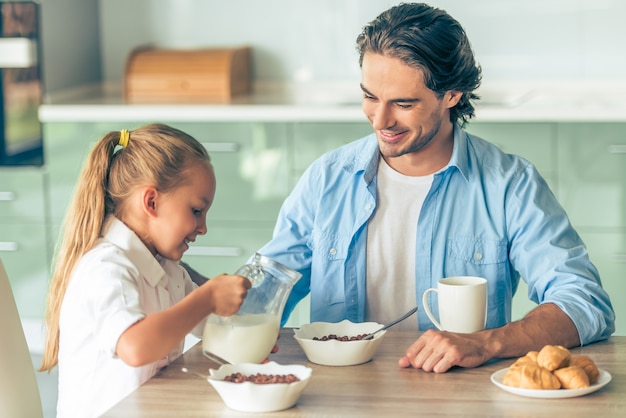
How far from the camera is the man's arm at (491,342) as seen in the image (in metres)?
1.56

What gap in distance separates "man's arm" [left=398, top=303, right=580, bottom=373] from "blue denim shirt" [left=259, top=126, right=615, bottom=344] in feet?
0.64

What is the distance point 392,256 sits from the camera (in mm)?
2062

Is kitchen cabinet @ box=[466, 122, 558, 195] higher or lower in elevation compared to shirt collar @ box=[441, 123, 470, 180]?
lower

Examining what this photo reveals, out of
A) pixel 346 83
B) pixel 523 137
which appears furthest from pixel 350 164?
pixel 346 83

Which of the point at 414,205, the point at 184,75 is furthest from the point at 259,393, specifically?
the point at 184,75

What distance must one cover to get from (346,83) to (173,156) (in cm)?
251

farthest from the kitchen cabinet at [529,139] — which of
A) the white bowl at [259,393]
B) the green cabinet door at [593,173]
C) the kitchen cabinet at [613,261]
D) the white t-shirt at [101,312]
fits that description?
the white bowl at [259,393]

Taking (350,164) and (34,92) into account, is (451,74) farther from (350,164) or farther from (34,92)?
(34,92)

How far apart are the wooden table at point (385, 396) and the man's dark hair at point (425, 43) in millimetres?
634

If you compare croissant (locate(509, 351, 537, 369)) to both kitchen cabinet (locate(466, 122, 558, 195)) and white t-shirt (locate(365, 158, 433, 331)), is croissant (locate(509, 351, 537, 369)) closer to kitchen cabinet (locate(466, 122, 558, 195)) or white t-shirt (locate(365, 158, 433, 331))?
white t-shirt (locate(365, 158, 433, 331))

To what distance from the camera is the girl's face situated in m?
1.73

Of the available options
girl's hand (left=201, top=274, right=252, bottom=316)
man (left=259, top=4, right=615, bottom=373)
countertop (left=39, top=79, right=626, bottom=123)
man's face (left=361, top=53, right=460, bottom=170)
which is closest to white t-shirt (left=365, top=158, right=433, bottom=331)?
man (left=259, top=4, right=615, bottom=373)

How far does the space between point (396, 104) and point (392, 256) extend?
1.02 ft

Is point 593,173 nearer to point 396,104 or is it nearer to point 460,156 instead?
point 460,156
